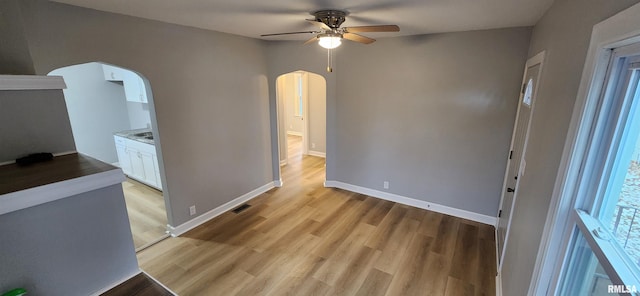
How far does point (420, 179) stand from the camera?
4.06 metres

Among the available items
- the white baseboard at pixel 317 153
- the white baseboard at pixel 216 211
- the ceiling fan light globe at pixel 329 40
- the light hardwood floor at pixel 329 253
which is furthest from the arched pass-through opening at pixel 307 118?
the ceiling fan light globe at pixel 329 40

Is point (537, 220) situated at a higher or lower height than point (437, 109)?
lower

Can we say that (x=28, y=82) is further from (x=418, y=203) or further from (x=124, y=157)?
(x=418, y=203)

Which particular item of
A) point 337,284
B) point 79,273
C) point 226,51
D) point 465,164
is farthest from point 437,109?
point 79,273

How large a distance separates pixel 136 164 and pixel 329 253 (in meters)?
3.91

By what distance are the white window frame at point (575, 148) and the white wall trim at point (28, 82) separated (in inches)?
99.8

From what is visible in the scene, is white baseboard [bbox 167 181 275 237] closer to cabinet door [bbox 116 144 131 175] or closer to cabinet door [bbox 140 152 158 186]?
cabinet door [bbox 140 152 158 186]

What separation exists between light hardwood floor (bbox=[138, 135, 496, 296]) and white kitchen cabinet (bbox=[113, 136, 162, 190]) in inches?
62.5

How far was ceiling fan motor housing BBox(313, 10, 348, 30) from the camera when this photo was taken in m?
2.30

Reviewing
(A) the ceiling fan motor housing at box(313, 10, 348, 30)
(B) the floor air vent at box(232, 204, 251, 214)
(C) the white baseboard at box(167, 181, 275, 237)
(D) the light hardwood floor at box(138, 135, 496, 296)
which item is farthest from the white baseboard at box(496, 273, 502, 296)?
(C) the white baseboard at box(167, 181, 275, 237)

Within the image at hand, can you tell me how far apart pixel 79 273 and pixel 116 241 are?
178mm

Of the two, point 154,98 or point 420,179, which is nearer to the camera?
point 154,98

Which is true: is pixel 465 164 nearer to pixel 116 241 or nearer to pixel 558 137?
pixel 558 137

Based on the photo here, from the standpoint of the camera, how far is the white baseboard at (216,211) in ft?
11.1
